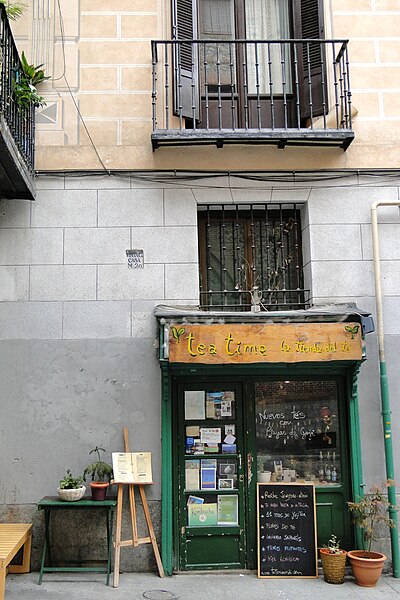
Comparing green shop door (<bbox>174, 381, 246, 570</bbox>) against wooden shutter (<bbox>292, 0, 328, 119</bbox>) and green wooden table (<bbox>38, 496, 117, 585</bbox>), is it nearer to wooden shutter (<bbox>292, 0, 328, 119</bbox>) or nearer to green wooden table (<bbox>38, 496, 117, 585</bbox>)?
green wooden table (<bbox>38, 496, 117, 585</bbox>)

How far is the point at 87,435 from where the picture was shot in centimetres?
753

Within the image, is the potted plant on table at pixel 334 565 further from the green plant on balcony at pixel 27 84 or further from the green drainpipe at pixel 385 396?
the green plant on balcony at pixel 27 84

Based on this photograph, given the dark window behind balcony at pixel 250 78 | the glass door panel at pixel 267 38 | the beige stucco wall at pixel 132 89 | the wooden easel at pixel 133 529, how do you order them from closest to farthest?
the wooden easel at pixel 133 529 < the dark window behind balcony at pixel 250 78 < the beige stucco wall at pixel 132 89 < the glass door panel at pixel 267 38

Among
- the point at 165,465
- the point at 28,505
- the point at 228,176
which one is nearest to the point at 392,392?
the point at 165,465

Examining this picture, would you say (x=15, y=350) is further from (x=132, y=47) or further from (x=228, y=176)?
(x=132, y=47)

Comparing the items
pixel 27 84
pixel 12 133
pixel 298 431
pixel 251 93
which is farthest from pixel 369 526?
pixel 27 84

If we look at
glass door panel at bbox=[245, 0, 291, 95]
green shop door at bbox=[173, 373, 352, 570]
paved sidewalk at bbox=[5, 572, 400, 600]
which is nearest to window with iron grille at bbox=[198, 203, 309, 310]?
green shop door at bbox=[173, 373, 352, 570]

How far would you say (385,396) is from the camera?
7.57 meters

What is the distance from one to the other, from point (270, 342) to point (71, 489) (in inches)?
112

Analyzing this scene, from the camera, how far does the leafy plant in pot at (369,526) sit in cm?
694

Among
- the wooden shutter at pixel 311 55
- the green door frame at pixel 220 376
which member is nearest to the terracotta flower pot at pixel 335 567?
the green door frame at pixel 220 376

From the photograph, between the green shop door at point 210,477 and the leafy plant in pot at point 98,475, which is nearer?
the leafy plant in pot at point 98,475

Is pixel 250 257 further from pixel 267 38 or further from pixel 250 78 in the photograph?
pixel 267 38

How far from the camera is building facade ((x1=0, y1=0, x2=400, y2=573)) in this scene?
7.48m
